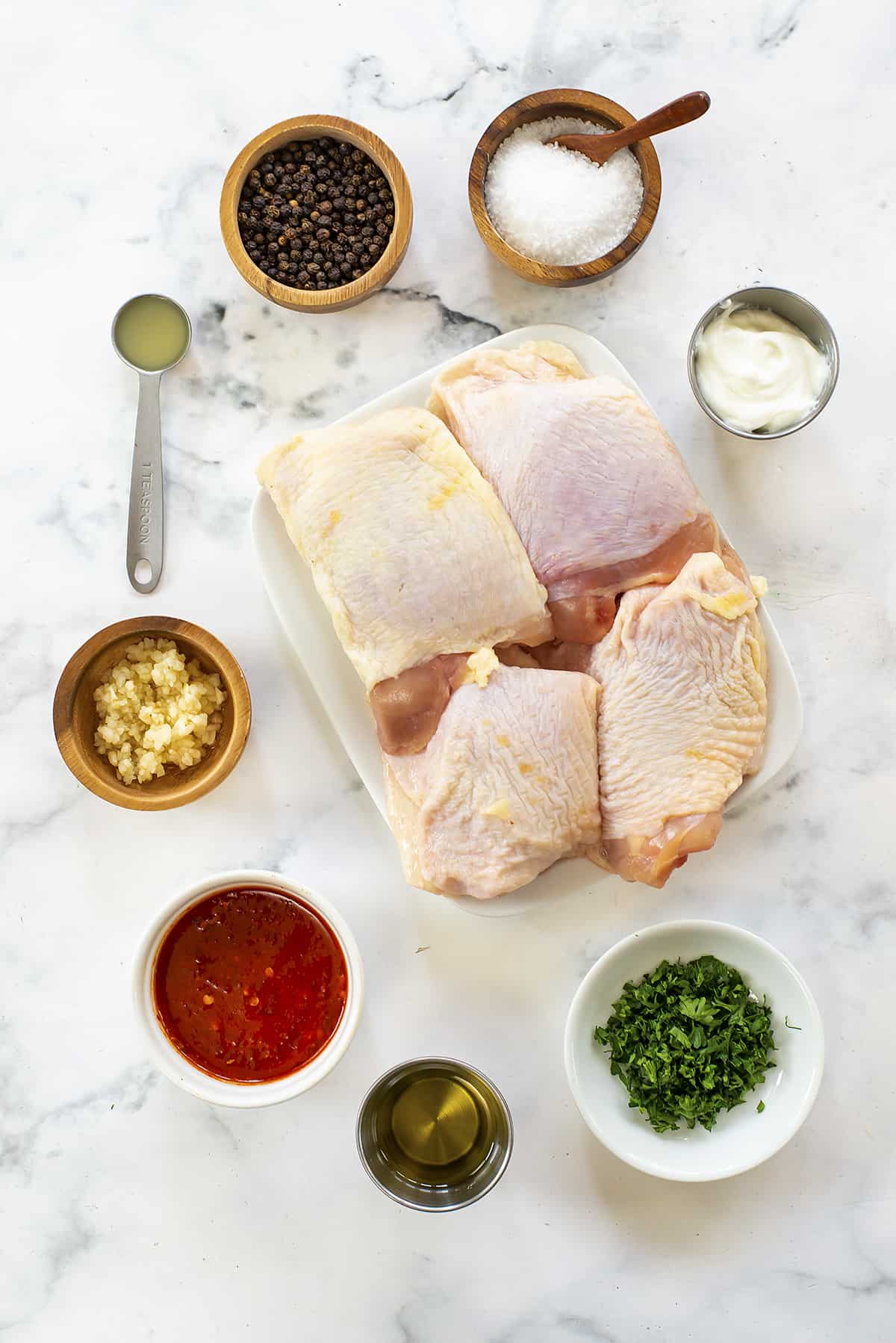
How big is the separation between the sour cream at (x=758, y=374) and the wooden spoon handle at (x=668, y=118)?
341mm

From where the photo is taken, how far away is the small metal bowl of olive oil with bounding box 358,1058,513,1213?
6.63 ft

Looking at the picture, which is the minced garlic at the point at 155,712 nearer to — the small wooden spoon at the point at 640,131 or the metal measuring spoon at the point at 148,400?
the metal measuring spoon at the point at 148,400

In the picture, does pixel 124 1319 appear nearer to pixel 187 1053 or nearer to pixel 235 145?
pixel 187 1053

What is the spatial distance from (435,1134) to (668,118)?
195cm

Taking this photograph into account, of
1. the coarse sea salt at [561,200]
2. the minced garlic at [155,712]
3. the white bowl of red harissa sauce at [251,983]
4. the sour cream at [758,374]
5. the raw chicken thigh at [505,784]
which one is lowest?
the white bowl of red harissa sauce at [251,983]

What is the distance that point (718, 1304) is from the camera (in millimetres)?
2180

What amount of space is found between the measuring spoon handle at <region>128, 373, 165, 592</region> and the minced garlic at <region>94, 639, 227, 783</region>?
0.22 metres

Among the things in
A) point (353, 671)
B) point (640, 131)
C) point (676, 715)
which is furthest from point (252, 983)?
point (640, 131)

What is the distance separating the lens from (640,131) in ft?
6.55

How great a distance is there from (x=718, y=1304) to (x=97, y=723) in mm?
1706

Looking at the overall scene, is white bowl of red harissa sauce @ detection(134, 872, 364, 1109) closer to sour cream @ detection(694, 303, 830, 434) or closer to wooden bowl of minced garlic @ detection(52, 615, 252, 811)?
wooden bowl of minced garlic @ detection(52, 615, 252, 811)

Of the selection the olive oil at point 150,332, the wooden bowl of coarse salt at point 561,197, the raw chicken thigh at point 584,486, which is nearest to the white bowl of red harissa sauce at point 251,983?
the raw chicken thigh at point 584,486

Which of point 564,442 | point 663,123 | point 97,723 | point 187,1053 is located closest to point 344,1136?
point 187,1053

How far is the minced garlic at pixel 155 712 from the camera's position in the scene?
2039 millimetres
